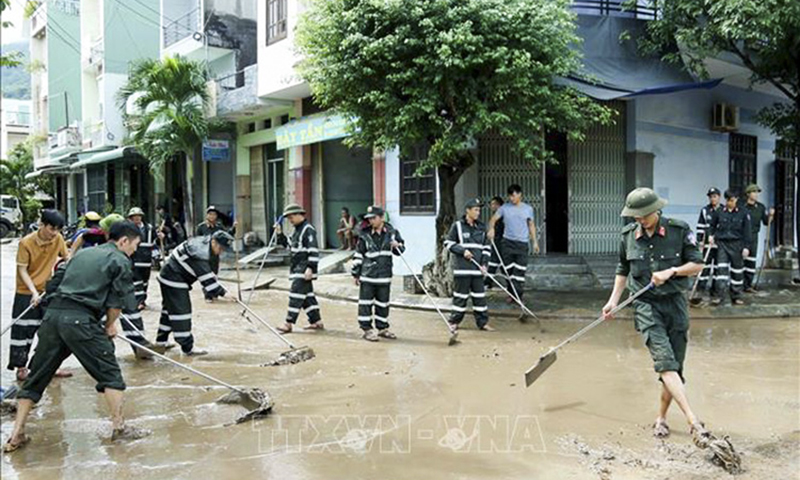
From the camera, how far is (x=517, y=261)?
32.7 feet

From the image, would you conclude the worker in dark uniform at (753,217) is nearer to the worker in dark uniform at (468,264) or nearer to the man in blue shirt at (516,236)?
the man in blue shirt at (516,236)

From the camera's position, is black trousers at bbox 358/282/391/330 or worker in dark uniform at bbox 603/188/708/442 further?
black trousers at bbox 358/282/391/330

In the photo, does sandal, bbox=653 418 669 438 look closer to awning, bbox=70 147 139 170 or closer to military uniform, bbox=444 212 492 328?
military uniform, bbox=444 212 492 328

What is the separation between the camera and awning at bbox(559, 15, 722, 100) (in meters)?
11.2

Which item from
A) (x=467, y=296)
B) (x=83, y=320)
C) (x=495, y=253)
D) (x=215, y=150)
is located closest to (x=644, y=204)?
(x=83, y=320)

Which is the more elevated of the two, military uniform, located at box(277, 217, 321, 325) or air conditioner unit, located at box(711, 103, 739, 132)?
air conditioner unit, located at box(711, 103, 739, 132)

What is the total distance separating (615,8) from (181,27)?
1477 centimetres

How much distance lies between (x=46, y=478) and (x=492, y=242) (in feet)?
23.2

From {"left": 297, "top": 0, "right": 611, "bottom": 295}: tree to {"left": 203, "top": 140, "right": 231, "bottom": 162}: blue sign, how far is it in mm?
9946

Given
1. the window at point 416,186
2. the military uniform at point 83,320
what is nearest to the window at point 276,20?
the window at point 416,186

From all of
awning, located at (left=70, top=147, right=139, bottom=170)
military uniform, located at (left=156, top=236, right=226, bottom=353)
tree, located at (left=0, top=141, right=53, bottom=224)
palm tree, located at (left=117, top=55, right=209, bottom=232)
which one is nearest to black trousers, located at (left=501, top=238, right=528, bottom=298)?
military uniform, located at (left=156, top=236, right=226, bottom=353)

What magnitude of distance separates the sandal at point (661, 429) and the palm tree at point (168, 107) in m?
16.1

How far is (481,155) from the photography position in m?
12.3

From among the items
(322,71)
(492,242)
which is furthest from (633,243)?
(322,71)
